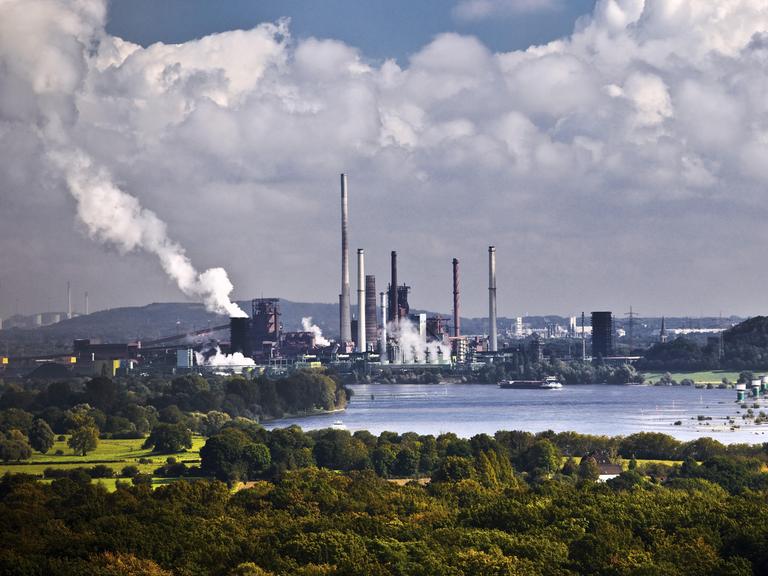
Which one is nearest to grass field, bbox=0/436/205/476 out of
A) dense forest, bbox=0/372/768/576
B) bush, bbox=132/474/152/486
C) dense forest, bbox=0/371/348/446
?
dense forest, bbox=0/372/768/576

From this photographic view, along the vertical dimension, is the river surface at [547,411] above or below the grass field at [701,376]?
below

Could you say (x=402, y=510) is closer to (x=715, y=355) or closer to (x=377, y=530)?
(x=377, y=530)

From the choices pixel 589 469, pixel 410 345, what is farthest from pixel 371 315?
pixel 589 469

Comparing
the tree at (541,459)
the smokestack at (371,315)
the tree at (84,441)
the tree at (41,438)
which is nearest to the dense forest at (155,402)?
the tree at (41,438)

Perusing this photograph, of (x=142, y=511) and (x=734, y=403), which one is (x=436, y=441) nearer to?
(x=142, y=511)

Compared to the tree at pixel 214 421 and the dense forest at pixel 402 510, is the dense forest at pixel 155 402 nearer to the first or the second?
the tree at pixel 214 421

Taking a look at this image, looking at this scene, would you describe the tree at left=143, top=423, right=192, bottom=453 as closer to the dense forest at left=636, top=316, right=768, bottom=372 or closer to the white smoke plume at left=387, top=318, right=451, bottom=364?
the white smoke plume at left=387, top=318, right=451, bottom=364
